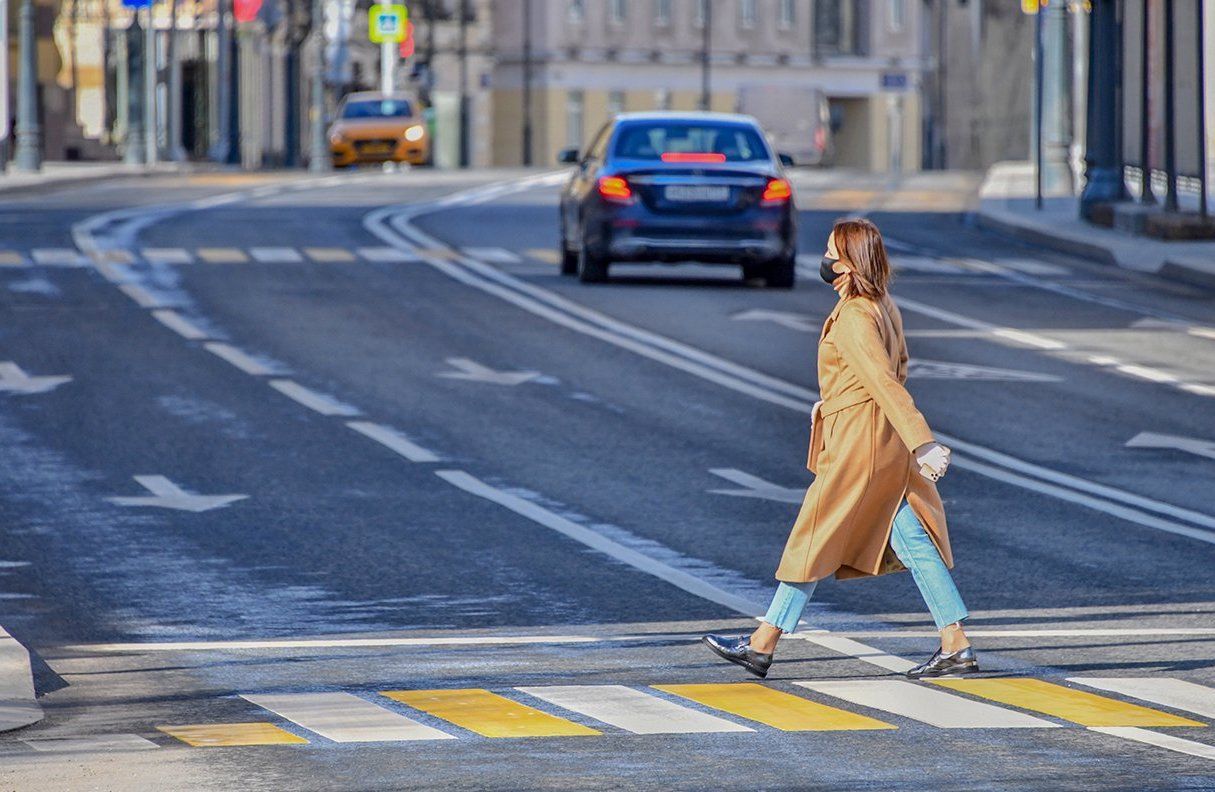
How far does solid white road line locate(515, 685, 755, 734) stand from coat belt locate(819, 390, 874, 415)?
44.9 inches

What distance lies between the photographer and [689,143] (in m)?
26.5

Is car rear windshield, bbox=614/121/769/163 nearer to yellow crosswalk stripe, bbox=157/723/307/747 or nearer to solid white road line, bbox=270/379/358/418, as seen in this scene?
solid white road line, bbox=270/379/358/418

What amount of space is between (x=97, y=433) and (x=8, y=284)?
379 inches

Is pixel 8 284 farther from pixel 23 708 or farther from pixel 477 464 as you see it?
pixel 23 708

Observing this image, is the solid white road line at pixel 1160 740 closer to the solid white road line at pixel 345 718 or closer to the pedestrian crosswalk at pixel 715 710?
the pedestrian crosswalk at pixel 715 710

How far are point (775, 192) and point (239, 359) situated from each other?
7.24m

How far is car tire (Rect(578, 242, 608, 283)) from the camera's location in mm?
26203

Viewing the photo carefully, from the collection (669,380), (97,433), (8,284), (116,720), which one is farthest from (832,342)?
(8,284)

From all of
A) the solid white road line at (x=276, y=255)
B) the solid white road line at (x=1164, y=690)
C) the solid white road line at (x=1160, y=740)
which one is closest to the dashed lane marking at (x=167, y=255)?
the solid white road line at (x=276, y=255)

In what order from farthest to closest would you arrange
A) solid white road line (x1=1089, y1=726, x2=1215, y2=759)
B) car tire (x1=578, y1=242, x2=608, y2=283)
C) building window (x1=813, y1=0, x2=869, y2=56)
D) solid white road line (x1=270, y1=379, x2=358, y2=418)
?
building window (x1=813, y1=0, x2=869, y2=56) < car tire (x1=578, y1=242, x2=608, y2=283) < solid white road line (x1=270, y1=379, x2=358, y2=418) < solid white road line (x1=1089, y1=726, x2=1215, y2=759)

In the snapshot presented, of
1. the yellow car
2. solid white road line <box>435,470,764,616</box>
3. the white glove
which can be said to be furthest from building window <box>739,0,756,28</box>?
the white glove

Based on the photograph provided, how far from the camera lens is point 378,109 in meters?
66.2

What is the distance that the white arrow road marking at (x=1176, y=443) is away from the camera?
16078 mm

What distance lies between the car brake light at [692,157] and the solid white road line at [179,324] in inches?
202
